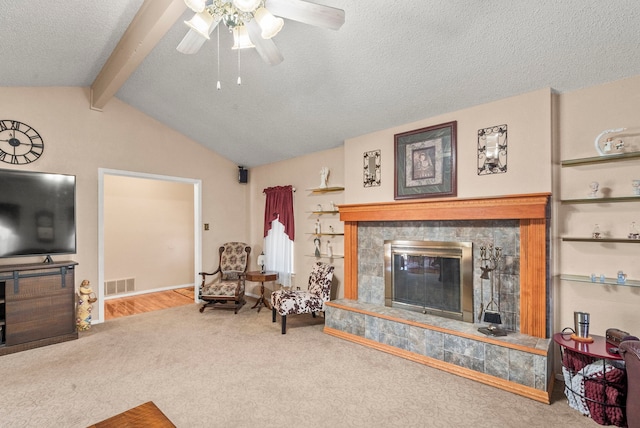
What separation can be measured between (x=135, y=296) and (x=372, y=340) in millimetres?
4851

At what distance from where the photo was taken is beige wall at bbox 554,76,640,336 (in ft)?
8.04

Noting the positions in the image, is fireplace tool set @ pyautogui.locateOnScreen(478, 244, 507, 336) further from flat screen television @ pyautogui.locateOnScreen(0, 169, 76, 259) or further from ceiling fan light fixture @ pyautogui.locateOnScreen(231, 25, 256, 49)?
flat screen television @ pyautogui.locateOnScreen(0, 169, 76, 259)

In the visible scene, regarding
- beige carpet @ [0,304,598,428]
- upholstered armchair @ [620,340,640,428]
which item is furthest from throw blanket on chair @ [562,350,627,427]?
upholstered armchair @ [620,340,640,428]

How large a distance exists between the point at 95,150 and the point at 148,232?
2.34m

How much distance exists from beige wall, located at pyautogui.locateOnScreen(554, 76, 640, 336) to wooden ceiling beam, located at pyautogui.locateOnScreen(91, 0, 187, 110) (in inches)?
134

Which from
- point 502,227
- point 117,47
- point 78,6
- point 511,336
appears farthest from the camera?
point 117,47

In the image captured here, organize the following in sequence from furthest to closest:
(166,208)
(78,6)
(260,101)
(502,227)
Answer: (166,208)
(260,101)
(502,227)
(78,6)

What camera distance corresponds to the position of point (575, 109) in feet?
8.77

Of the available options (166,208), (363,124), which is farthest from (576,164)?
(166,208)

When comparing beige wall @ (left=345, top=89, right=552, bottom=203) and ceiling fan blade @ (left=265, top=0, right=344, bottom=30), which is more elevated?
ceiling fan blade @ (left=265, top=0, right=344, bottom=30)

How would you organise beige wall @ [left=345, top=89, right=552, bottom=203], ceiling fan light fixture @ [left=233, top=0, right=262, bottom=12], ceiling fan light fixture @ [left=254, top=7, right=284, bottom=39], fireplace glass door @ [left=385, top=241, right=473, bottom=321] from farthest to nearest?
fireplace glass door @ [left=385, top=241, right=473, bottom=321]
beige wall @ [left=345, top=89, right=552, bottom=203]
ceiling fan light fixture @ [left=254, top=7, right=284, bottom=39]
ceiling fan light fixture @ [left=233, top=0, right=262, bottom=12]

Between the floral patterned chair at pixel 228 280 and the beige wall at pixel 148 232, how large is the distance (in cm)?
154

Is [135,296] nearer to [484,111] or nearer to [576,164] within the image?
[484,111]

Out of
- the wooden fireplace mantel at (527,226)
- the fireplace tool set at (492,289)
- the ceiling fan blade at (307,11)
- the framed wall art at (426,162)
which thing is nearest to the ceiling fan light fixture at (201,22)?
the ceiling fan blade at (307,11)
